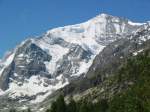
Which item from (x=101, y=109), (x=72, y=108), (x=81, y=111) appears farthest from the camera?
(x=101, y=109)

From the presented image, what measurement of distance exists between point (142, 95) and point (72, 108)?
241 feet

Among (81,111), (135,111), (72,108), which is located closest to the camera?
(135,111)

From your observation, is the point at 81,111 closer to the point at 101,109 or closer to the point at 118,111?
the point at 101,109

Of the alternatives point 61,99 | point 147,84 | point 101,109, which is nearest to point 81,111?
point 61,99

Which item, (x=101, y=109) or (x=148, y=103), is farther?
(x=101, y=109)

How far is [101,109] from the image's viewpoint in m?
170

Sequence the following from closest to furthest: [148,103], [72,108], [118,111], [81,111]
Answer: [148,103]
[118,111]
[81,111]
[72,108]

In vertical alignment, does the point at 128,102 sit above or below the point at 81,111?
below

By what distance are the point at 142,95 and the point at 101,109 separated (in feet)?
279

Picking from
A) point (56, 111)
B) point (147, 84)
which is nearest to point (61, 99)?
point (56, 111)

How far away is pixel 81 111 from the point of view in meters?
147

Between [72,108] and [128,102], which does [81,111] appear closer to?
[72,108]

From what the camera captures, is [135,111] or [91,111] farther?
[91,111]

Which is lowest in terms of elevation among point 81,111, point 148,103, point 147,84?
point 148,103
